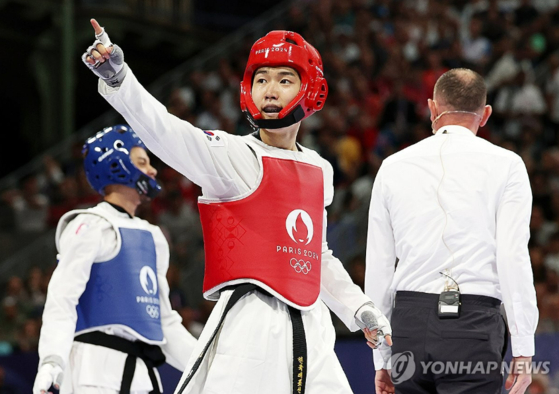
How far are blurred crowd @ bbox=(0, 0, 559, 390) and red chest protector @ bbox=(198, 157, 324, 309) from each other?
5.08 metres

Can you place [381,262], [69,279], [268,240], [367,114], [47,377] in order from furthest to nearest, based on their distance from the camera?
[367,114] → [69,279] → [381,262] → [47,377] → [268,240]

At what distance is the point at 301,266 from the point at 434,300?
722mm

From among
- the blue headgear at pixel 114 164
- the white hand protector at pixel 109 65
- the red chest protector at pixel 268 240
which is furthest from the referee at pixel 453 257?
the white hand protector at pixel 109 65

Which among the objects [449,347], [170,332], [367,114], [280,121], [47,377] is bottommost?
[47,377]

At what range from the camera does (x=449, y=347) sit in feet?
12.6

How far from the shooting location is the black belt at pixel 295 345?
11.1 ft

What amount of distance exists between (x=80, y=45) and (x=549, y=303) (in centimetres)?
1045

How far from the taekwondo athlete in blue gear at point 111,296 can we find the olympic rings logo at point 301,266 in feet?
4.52

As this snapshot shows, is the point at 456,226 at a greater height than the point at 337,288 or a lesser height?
greater

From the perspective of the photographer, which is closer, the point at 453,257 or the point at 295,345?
the point at 295,345

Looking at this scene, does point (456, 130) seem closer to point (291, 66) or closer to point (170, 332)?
point (291, 66)

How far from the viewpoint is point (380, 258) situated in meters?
4.24

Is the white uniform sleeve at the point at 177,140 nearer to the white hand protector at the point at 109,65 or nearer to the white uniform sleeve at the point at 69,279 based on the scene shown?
the white hand protector at the point at 109,65

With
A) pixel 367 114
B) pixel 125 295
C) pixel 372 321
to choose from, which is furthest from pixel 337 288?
pixel 367 114
